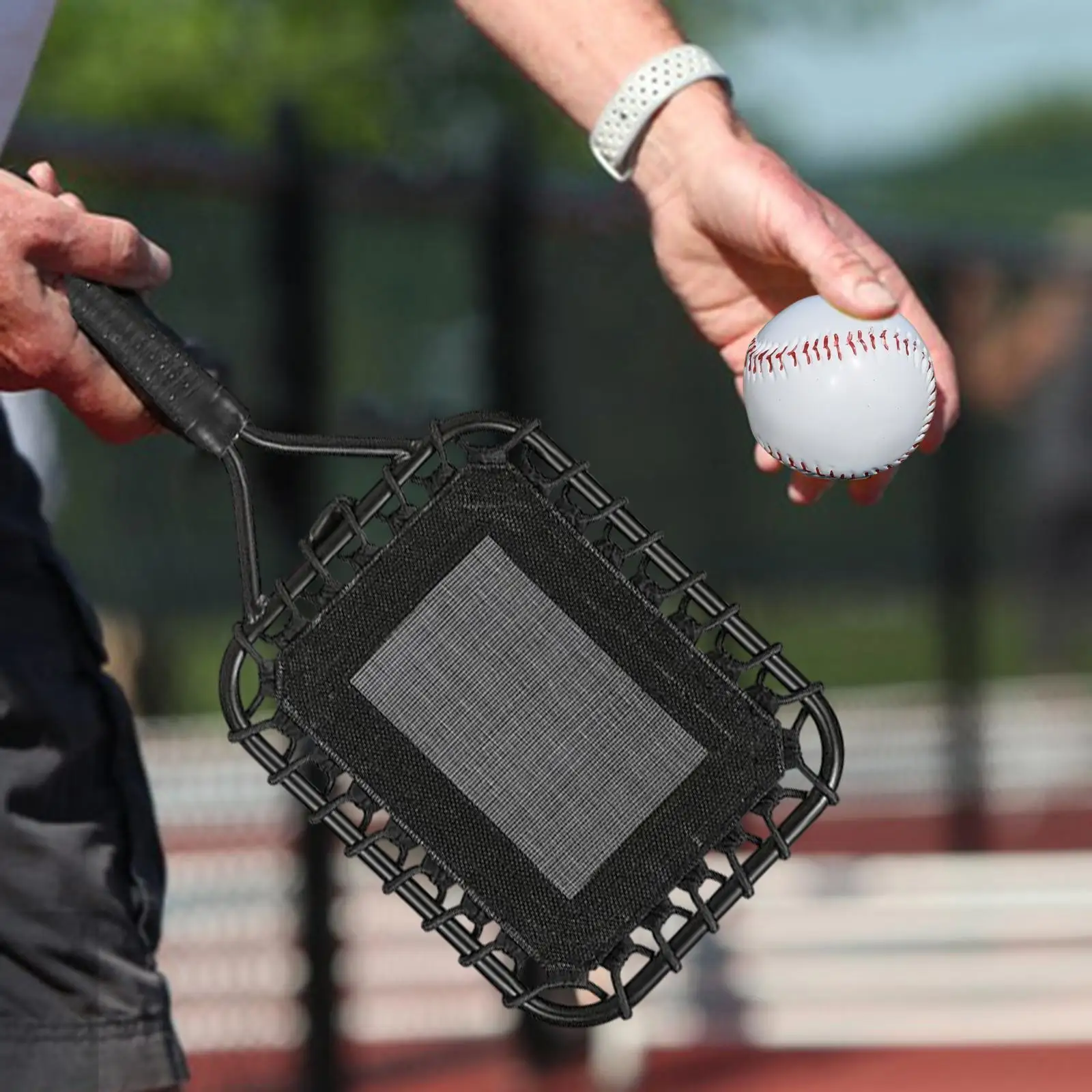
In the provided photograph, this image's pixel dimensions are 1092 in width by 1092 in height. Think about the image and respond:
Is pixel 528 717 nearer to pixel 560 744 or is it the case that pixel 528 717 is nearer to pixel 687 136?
pixel 560 744

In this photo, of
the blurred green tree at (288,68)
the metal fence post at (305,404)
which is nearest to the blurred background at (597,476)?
the metal fence post at (305,404)

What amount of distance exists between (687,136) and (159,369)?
0.60 meters

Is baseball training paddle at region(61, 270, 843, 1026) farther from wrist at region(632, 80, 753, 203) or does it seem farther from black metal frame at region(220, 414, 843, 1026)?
wrist at region(632, 80, 753, 203)

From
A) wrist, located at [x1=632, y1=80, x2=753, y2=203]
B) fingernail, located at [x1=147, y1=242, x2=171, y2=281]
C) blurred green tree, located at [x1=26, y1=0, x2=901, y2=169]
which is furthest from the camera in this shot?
blurred green tree, located at [x1=26, y1=0, x2=901, y2=169]

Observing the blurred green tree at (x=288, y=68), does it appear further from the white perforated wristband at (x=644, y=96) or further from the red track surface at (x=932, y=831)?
the white perforated wristband at (x=644, y=96)

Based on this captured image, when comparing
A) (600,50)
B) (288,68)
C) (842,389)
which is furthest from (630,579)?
(288,68)

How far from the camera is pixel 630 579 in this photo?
1.88 meters

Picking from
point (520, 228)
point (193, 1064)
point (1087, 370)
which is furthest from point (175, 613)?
point (1087, 370)

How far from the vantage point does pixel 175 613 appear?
199 inches

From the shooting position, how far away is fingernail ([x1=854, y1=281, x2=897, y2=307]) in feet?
6.27

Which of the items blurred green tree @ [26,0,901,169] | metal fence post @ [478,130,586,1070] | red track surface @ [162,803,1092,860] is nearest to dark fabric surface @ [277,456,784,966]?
metal fence post @ [478,130,586,1070]

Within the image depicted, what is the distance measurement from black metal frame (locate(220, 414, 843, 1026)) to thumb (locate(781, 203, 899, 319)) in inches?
10.9

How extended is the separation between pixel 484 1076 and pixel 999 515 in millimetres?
6487

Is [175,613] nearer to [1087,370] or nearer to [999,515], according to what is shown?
[999,515]
